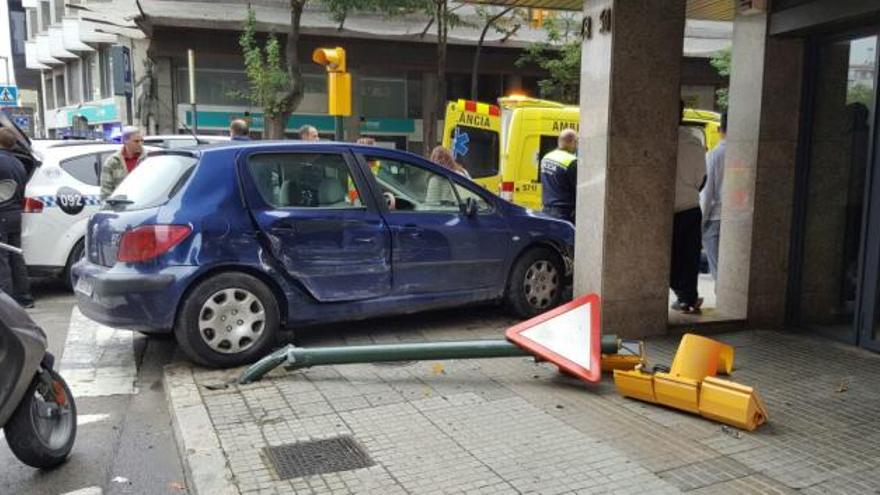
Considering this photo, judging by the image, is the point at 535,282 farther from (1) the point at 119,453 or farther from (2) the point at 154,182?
(1) the point at 119,453

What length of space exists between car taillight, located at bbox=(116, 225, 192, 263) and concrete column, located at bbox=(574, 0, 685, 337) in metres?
3.15

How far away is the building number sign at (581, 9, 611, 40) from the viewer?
596 cm

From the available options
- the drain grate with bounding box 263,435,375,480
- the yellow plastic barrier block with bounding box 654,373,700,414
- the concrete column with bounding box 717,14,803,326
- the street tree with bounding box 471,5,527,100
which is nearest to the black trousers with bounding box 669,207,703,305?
the concrete column with bounding box 717,14,803,326

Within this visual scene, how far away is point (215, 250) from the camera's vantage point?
5652mm

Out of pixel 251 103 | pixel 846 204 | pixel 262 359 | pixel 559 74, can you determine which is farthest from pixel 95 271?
pixel 251 103

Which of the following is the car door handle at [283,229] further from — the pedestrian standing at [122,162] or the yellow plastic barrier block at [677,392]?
the pedestrian standing at [122,162]

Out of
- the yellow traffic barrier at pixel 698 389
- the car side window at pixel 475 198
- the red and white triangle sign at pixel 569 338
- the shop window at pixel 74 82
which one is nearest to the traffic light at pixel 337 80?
the car side window at pixel 475 198

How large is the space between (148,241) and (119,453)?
1.61 m

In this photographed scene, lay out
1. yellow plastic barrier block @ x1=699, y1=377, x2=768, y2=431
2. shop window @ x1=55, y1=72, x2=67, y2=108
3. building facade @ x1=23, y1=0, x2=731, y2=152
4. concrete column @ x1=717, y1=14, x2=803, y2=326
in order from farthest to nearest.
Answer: shop window @ x1=55, y1=72, x2=67, y2=108 → building facade @ x1=23, y1=0, x2=731, y2=152 → concrete column @ x1=717, y1=14, x2=803, y2=326 → yellow plastic barrier block @ x1=699, y1=377, x2=768, y2=431

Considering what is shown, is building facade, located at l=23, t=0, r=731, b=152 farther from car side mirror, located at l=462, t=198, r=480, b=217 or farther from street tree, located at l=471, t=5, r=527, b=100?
car side mirror, located at l=462, t=198, r=480, b=217

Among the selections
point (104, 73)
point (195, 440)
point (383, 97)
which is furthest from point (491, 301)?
point (104, 73)

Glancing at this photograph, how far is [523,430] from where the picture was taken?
443cm

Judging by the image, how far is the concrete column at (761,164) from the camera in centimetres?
656

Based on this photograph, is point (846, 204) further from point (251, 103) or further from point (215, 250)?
point (251, 103)
